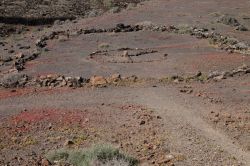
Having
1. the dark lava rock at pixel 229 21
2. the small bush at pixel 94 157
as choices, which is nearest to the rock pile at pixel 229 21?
the dark lava rock at pixel 229 21

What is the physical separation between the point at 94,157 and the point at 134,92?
9289 mm

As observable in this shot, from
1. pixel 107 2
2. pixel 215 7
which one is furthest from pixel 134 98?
pixel 107 2

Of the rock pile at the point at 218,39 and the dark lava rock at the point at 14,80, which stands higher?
the rock pile at the point at 218,39

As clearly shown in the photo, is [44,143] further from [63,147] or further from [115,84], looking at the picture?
[115,84]

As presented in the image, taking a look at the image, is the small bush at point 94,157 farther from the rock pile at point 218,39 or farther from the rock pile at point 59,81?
the rock pile at point 218,39

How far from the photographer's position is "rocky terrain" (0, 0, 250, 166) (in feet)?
54.6

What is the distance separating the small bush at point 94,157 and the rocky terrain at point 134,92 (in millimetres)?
273

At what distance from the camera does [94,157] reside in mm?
14820

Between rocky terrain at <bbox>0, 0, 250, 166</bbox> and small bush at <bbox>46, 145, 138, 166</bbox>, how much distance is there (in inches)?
10.7

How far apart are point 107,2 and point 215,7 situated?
18301 mm

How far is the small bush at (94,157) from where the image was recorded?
14680 mm

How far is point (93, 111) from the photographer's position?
820 inches

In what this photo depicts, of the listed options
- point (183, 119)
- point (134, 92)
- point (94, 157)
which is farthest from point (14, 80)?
point (94, 157)

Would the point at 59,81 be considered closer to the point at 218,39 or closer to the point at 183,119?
the point at 183,119
